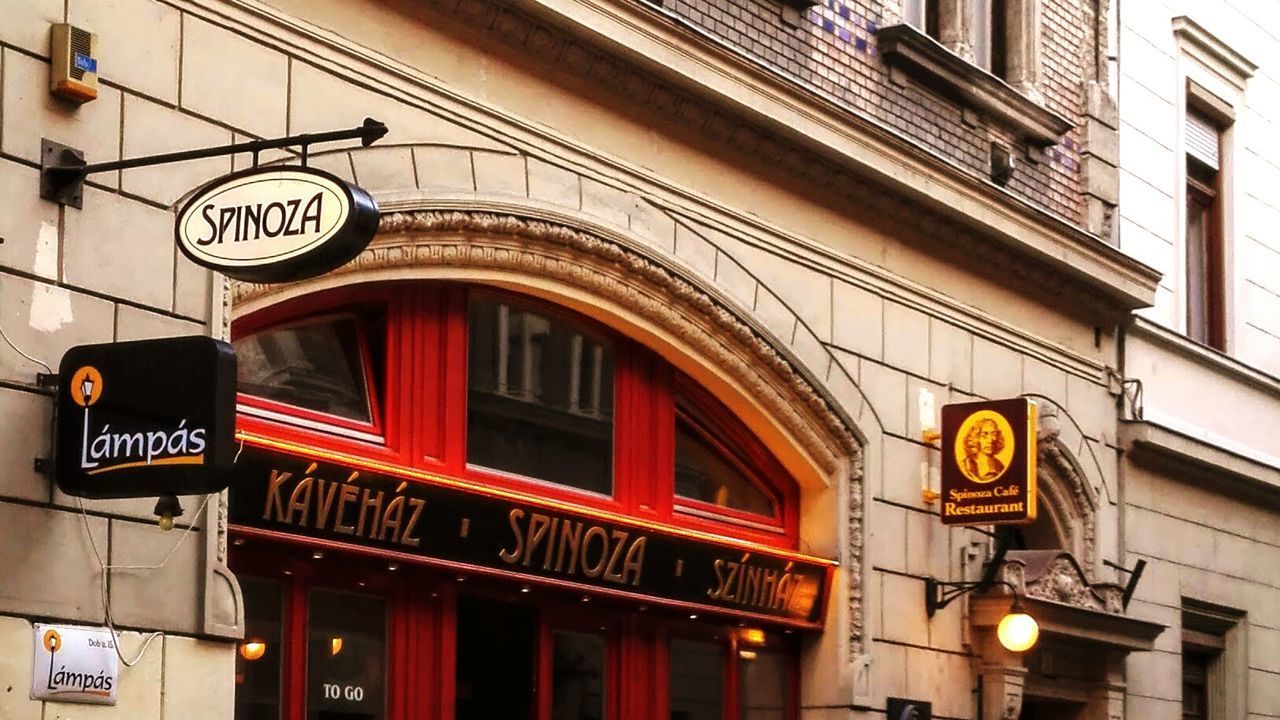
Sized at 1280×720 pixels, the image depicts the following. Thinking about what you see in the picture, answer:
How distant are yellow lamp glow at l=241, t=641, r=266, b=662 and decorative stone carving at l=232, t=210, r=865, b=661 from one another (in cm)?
167

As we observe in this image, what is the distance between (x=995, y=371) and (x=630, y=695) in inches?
181

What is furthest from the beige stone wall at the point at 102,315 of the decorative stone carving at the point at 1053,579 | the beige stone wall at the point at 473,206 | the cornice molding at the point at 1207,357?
the cornice molding at the point at 1207,357

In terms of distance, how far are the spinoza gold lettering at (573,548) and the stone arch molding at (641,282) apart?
1246 millimetres

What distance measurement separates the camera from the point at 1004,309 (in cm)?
1625

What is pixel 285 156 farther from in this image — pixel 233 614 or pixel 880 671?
pixel 880 671

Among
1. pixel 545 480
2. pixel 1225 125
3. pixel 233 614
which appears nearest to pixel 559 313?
pixel 545 480

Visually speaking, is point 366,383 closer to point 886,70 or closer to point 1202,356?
point 886,70

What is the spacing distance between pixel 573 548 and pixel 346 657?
63.6 inches

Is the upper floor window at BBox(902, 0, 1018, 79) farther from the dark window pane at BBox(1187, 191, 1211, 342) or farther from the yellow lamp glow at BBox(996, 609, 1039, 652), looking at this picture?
the yellow lamp glow at BBox(996, 609, 1039, 652)

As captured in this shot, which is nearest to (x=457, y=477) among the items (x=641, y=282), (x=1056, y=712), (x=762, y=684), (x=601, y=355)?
(x=601, y=355)

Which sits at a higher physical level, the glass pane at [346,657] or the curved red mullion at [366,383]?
the curved red mullion at [366,383]

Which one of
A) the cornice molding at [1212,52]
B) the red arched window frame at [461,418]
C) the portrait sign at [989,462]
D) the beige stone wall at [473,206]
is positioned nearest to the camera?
the beige stone wall at [473,206]

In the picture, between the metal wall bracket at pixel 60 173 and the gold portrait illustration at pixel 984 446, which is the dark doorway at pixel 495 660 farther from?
the gold portrait illustration at pixel 984 446

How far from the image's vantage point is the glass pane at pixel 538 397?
11.9 meters
